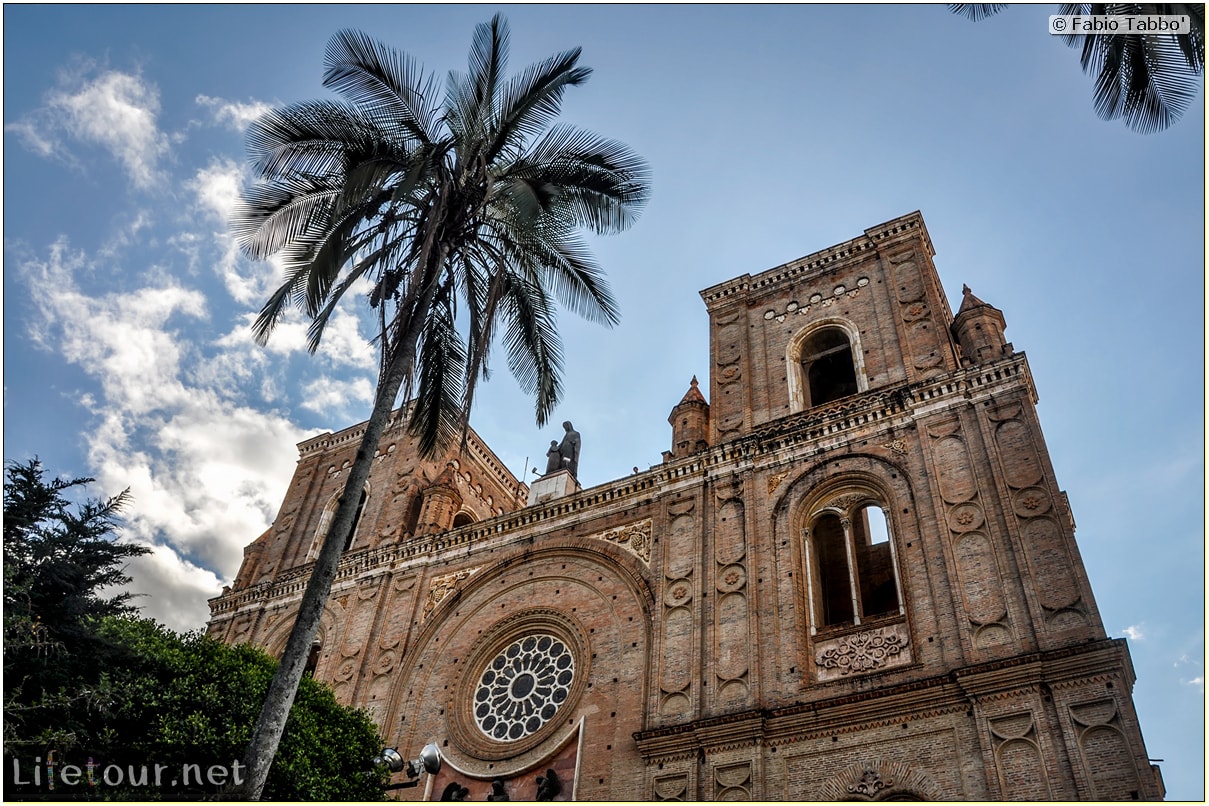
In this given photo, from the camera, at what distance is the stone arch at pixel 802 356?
2289 centimetres

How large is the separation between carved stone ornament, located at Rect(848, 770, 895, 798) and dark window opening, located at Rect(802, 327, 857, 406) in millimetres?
10258

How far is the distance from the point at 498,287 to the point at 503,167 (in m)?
2.08

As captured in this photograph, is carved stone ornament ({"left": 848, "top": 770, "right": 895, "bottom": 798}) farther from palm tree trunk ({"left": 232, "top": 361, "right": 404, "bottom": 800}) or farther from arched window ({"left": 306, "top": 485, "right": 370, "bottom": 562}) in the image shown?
arched window ({"left": 306, "top": 485, "right": 370, "bottom": 562})

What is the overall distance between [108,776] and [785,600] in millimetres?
11655

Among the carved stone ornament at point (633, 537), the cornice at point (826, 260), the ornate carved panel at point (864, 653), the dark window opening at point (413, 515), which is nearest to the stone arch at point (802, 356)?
the cornice at point (826, 260)

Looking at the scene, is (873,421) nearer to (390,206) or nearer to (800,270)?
(800,270)

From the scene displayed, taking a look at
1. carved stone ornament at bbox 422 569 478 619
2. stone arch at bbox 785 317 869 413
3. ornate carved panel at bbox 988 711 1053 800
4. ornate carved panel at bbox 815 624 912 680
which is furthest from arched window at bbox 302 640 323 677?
ornate carved panel at bbox 988 711 1053 800

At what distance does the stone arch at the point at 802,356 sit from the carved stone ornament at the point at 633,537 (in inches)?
179

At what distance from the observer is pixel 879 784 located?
15180mm

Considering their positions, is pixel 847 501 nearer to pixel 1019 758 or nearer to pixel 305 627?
pixel 1019 758

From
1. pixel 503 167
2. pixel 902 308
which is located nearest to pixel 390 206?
Answer: pixel 503 167

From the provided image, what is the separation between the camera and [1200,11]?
473 inches

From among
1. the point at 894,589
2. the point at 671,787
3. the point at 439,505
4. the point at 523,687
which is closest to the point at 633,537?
the point at 523,687

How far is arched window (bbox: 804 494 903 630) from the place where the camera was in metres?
18.7
